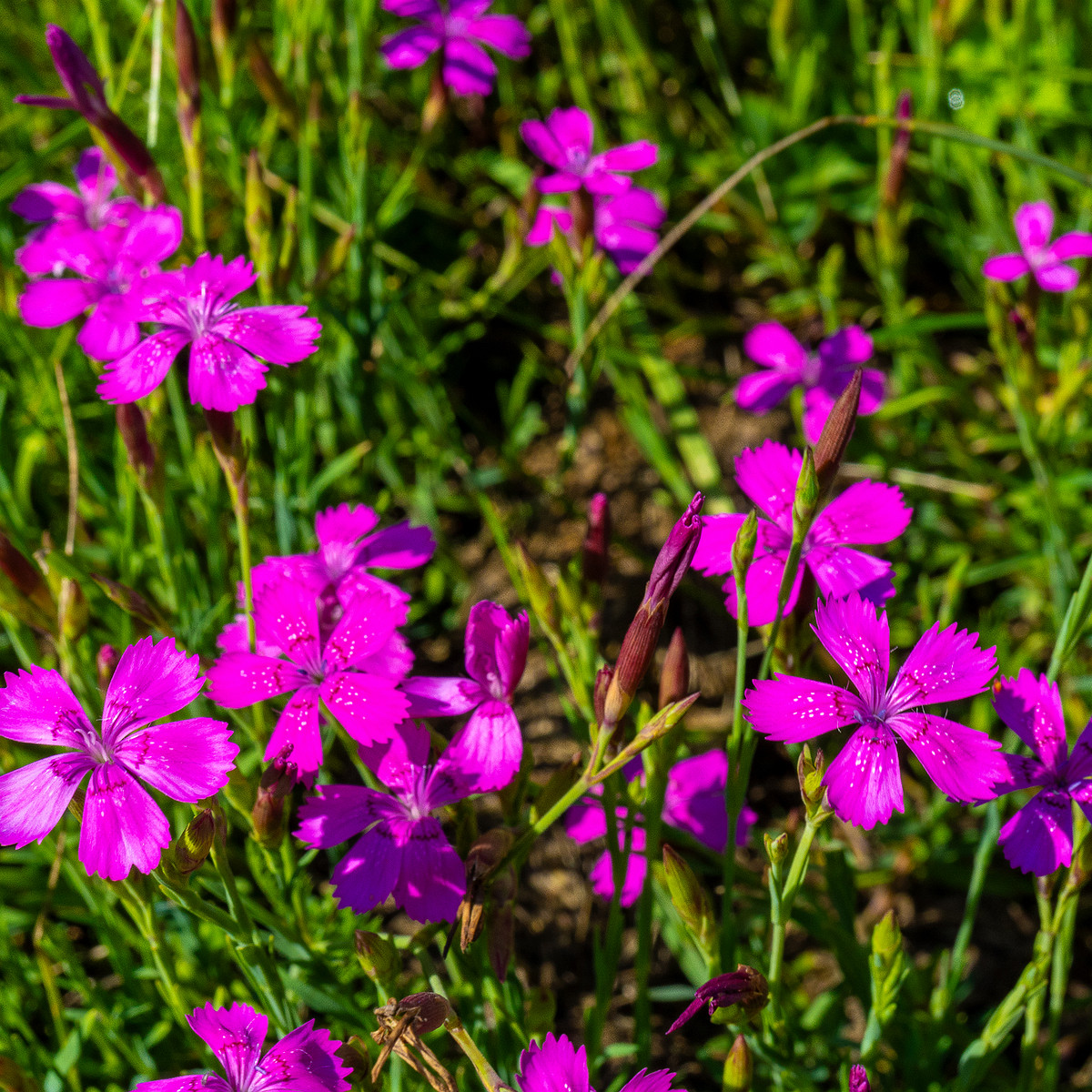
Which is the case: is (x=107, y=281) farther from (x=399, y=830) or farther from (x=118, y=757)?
(x=399, y=830)

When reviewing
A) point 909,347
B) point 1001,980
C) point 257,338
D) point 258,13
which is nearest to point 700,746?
point 1001,980

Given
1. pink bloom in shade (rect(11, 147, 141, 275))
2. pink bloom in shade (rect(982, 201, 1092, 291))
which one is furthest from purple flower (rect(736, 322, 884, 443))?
pink bloom in shade (rect(11, 147, 141, 275))

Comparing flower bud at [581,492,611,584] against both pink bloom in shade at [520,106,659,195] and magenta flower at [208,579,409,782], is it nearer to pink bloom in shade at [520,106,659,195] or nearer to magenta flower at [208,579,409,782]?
magenta flower at [208,579,409,782]

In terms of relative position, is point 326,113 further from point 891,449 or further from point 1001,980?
point 1001,980

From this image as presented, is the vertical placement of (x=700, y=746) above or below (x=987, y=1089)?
above

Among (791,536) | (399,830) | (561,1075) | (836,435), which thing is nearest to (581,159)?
(791,536)

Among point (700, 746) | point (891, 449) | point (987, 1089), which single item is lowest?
point (987, 1089)

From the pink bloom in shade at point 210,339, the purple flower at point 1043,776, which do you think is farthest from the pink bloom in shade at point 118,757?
the purple flower at point 1043,776
